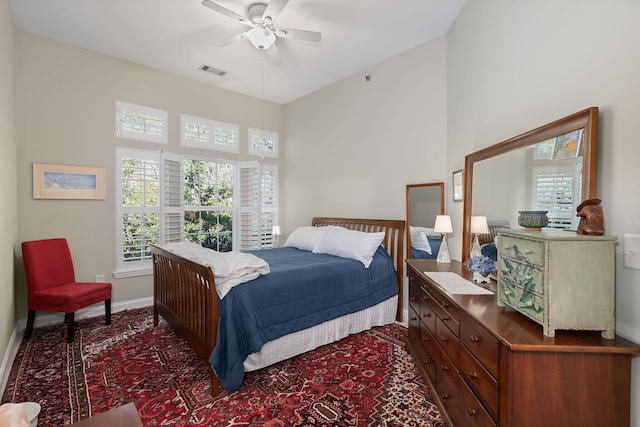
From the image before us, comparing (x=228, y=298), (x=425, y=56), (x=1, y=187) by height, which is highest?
(x=425, y=56)

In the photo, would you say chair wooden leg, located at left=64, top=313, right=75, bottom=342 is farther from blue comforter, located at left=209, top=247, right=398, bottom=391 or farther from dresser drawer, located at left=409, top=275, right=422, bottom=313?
dresser drawer, located at left=409, top=275, right=422, bottom=313

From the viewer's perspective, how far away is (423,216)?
135 inches

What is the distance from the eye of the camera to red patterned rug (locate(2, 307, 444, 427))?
6.39 ft

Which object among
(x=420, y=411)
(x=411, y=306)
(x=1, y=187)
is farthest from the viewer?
(x=411, y=306)

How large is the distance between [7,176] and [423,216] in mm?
4005

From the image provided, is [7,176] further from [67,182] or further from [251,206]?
[251,206]

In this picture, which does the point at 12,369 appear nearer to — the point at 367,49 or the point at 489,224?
the point at 489,224

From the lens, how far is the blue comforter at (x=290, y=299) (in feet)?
7.17

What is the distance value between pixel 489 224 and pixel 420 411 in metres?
1.37

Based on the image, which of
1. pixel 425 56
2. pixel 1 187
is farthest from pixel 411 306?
pixel 1 187

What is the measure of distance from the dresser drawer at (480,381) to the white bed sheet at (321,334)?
1.47 meters

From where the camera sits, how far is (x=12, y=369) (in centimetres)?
246

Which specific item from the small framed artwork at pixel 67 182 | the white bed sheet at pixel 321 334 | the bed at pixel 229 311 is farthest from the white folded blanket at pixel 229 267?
the small framed artwork at pixel 67 182

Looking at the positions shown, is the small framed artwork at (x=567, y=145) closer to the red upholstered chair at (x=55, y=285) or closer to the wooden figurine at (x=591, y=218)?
the wooden figurine at (x=591, y=218)
